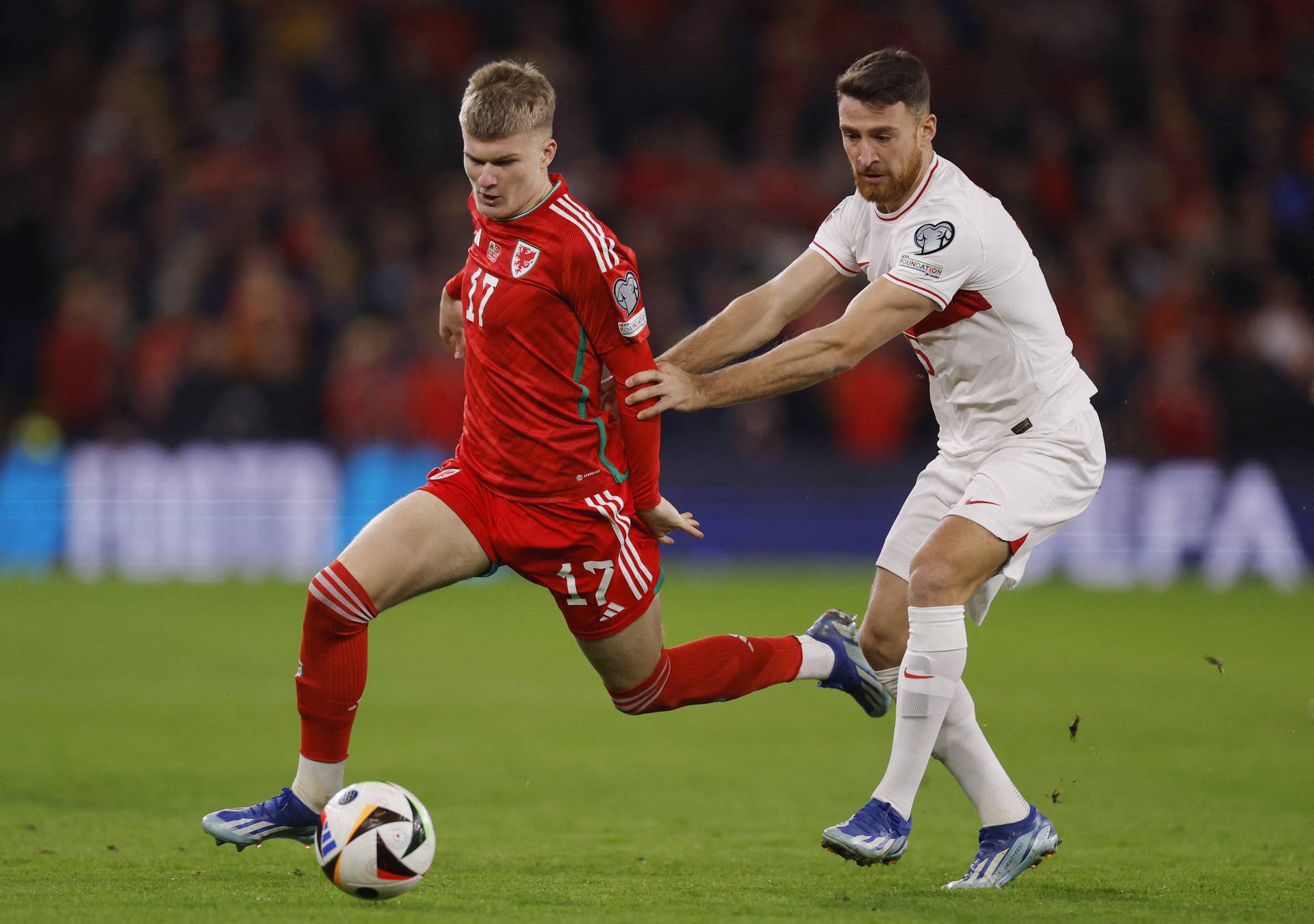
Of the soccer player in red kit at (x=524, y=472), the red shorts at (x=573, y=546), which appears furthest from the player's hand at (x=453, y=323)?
the red shorts at (x=573, y=546)

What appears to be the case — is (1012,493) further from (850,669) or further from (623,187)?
(623,187)

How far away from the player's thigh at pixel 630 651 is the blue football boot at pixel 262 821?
0.98 meters

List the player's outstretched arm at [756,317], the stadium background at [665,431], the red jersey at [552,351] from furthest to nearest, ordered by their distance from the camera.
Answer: the stadium background at [665,431] < the player's outstretched arm at [756,317] < the red jersey at [552,351]

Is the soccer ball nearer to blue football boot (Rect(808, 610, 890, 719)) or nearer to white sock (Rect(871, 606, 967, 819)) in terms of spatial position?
white sock (Rect(871, 606, 967, 819))

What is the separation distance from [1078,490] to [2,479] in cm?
1090

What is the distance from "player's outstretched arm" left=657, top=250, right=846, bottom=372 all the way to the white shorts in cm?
70

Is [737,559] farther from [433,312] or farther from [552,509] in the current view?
[552,509]

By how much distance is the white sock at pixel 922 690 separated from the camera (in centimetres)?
516

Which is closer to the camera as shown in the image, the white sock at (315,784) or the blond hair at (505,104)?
the blond hair at (505,104)

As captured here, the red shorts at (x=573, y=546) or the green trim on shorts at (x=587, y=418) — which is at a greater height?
the green trim on shorts at (x=587, y=418)

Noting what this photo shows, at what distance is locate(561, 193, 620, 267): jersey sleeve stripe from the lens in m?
5.12

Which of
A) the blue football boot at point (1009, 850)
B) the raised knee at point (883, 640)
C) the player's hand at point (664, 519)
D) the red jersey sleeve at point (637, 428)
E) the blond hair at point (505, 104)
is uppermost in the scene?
the blond hair at point (505, 104)

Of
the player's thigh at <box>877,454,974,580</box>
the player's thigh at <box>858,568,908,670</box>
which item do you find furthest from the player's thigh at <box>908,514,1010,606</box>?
the player's thigh at <box>858,568,908,670</box>

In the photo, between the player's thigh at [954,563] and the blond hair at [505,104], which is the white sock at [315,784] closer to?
the player's thigh at [954,563]
